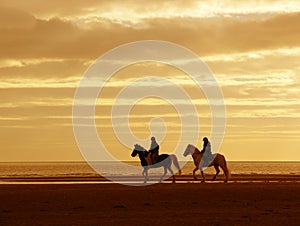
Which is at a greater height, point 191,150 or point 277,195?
point 191,150

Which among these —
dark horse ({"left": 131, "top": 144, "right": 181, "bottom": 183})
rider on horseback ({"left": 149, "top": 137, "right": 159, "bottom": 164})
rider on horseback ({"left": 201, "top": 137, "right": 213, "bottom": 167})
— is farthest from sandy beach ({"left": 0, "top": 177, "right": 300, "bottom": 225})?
dark horse ({"left": 131, "top": 144, "right": 181, "bottom": 183})

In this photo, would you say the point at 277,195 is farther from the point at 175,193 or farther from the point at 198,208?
the point at 198,208

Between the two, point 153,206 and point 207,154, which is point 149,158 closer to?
point 207,154

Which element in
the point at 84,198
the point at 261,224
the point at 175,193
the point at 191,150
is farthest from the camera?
the point at 191,150

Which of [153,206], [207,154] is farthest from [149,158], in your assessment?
[153,206]

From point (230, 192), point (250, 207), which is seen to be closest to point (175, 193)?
point (230, 192)

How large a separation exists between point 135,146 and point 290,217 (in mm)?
19833

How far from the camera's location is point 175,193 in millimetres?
32344

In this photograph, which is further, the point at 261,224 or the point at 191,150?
the point at 191,150

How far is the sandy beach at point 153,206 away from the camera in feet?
71.4

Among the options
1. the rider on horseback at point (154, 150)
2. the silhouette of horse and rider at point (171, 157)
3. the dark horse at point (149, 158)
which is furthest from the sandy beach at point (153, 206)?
the dark horse at point (149, 158)

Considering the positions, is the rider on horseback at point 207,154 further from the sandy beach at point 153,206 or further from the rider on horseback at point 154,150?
the sandy beach at point 153,206

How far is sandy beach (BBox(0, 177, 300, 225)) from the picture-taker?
21766mm

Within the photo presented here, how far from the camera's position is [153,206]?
26.5m
